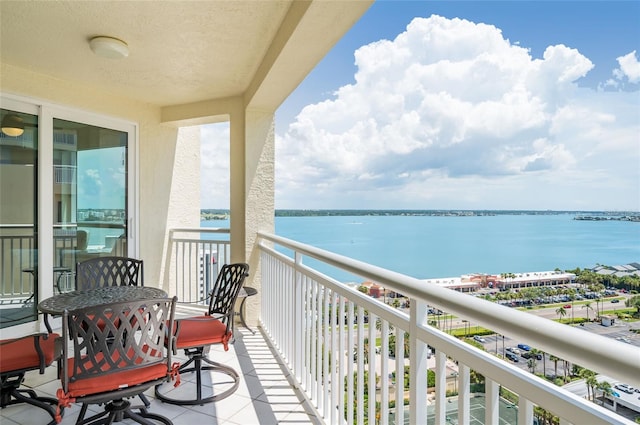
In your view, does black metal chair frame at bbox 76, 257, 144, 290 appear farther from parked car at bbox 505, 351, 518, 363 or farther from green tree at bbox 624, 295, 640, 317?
green tree at bbox 624, 295, 640, 317

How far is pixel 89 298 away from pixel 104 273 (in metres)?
0.94

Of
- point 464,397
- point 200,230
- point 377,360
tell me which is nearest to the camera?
point 464,397

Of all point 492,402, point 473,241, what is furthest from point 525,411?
point 473,241

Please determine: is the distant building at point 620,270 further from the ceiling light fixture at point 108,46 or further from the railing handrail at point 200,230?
the railing handrail at point 200,230

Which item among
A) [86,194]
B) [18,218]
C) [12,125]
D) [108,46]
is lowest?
[18,218]

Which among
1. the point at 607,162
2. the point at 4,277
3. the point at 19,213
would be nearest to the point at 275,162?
the point at 19,213

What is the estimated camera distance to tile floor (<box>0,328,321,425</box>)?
2.35 metres

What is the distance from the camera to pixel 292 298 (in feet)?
9.59

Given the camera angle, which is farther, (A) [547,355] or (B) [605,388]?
(A) [547,355]

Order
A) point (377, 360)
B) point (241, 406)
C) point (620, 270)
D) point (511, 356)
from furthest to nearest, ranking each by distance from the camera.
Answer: point (241, 406)
point (377, 360)
point (620, 270)
point (511, 356)

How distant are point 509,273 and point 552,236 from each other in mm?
763

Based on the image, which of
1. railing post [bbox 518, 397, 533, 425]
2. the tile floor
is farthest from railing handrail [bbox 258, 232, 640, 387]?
the tile floor

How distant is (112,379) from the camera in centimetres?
190

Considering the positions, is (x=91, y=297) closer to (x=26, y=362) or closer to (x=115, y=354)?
(x=26, y=362)
